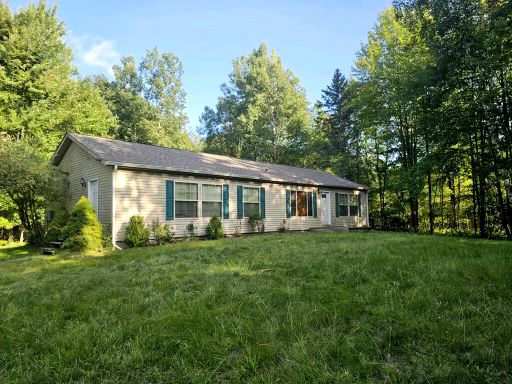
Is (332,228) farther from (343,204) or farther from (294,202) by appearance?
(294,202)

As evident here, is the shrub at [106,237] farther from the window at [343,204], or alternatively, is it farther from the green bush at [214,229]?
the window at [343,204]

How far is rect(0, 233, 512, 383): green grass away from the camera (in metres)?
2.42

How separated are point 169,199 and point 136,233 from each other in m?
1.89

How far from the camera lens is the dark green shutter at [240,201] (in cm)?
1423

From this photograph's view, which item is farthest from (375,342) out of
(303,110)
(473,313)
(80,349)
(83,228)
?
(303,110)

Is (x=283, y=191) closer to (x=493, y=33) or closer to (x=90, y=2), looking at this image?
(x=493, y=33)

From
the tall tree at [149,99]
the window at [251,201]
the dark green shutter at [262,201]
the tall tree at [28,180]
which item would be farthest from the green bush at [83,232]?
the tall tree at [149,99]

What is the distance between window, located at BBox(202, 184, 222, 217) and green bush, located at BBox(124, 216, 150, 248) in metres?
2.77

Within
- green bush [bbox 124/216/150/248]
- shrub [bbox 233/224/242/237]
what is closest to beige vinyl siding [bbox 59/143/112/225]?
green bush [bbox 124/216/150/248]

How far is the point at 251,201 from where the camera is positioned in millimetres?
14844

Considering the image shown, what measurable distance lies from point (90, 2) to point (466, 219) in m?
21.5

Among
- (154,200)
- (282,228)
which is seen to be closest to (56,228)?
(154,200)

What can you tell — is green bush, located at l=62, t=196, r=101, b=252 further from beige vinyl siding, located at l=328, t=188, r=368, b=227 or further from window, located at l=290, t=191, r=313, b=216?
beige vinyl siding, located at l=328, t=188, r=368, b=227

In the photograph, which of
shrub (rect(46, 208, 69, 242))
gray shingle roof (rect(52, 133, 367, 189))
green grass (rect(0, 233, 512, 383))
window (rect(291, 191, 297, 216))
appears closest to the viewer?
green grass (rect(0, 233, 512, 383))
